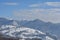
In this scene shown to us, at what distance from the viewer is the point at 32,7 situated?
6.34 feet

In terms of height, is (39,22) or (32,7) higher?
(32,7)

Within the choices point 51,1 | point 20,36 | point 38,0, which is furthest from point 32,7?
point 20,36

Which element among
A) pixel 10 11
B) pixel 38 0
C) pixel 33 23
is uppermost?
pixel 38 0

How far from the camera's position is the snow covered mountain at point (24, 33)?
6.23 feet

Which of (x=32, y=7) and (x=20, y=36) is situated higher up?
(x=32, y=7)

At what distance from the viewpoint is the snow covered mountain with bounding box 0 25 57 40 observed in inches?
74.7

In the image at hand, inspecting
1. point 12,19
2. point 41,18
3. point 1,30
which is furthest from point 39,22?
point 1,30

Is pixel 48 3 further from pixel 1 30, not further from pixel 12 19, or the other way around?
pixel 1 30

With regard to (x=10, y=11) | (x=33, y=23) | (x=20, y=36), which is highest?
(x=10, y=11)

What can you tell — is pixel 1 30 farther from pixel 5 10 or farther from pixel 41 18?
pixel 41 18

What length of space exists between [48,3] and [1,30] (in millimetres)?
699

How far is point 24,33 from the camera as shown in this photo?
1895 mm

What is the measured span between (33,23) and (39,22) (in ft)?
0.26

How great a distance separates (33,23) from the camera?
6.37ft
